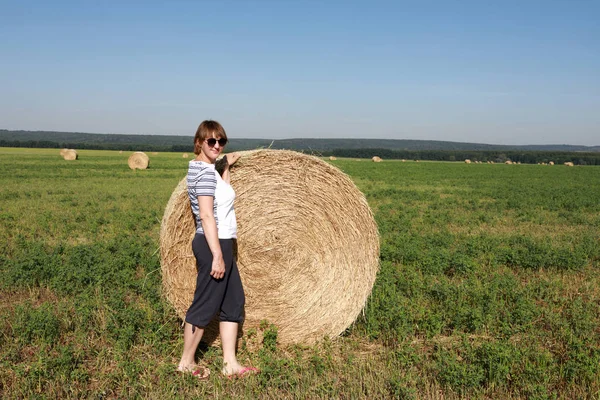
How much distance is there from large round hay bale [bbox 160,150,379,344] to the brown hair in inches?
37.7

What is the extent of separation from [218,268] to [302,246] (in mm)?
1469

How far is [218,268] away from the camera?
434 cm

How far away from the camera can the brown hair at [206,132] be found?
14.3 feet

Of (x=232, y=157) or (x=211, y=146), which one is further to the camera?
(x=232, y=157)

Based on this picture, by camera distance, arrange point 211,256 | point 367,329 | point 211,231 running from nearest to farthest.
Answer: point 211,231 → point 211,256 → point 367,329

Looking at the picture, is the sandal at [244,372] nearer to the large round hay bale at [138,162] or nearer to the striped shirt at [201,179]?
the striped shirt at [201,179]

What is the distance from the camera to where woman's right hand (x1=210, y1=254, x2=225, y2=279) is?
4.32 m

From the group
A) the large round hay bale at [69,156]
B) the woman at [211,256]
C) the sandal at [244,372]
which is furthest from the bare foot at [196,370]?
the large round hay bale at [69,156]

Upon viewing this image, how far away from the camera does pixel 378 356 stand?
16.0 feet

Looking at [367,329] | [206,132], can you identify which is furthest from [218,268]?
[367,329]

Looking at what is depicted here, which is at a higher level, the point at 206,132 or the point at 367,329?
the point at 206,132

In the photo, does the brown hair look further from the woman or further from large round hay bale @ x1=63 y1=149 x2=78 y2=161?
large round hay bale @ x1=63 y1=149 x2=78 y2=161

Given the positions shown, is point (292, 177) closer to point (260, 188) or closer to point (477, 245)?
point (260, 188)

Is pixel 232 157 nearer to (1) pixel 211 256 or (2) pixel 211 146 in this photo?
(2) pixel 211 146
